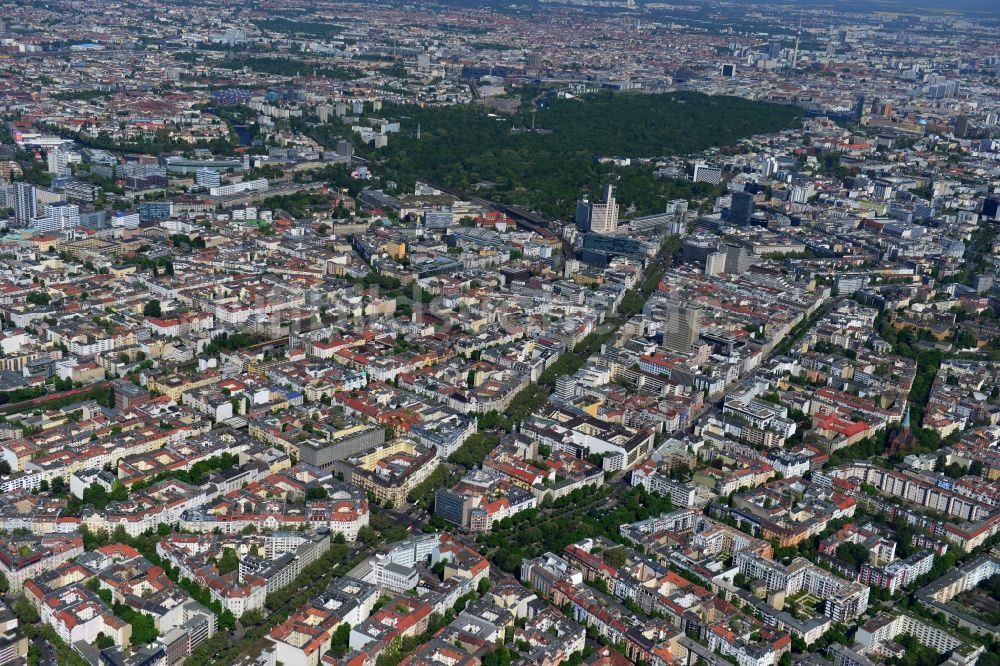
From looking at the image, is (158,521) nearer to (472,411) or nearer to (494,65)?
(472,411)

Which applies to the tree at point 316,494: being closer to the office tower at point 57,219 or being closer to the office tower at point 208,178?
the office tower at point 57,219

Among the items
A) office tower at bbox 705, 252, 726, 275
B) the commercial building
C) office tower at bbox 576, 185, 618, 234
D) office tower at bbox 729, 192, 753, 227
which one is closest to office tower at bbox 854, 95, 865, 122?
office tower at bbox 729, 192, 753, 227

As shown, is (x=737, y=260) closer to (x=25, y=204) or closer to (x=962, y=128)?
(x=25, y=204)

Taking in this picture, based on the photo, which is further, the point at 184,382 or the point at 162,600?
the point at 184,382

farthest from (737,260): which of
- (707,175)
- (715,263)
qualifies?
(707,175)

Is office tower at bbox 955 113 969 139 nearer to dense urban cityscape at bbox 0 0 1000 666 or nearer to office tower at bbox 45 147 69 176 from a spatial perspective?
dense urban cityscape at bbox 0 0 1000 666

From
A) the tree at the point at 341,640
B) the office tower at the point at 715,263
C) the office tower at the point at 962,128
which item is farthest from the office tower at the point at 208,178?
the office tower at the point at 962,128

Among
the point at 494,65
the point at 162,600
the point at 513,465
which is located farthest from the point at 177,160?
the point at 494,65
